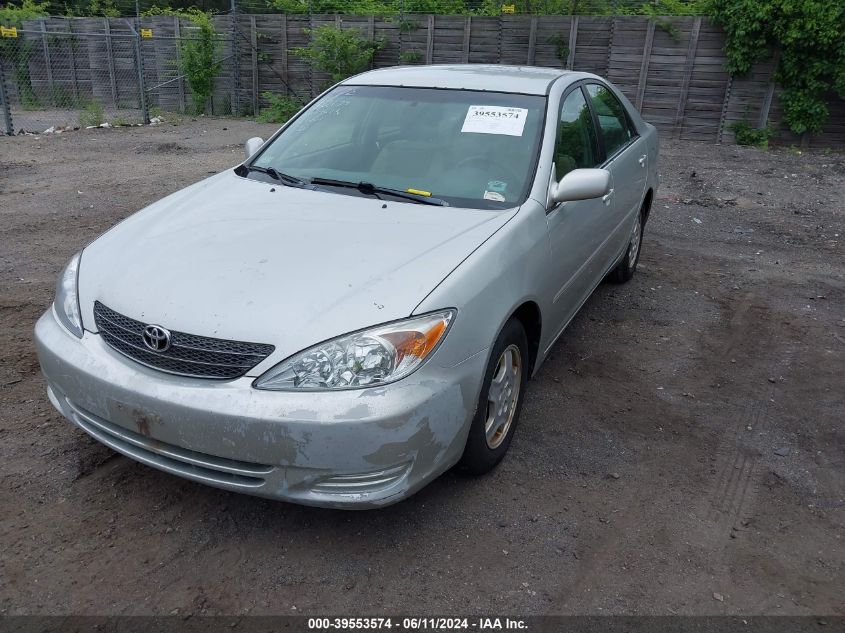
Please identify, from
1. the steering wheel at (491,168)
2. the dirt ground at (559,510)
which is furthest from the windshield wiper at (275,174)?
the dirt ground at (559,510)

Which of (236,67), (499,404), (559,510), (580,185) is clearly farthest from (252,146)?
(236,67)

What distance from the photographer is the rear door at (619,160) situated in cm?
466

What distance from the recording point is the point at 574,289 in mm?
4016

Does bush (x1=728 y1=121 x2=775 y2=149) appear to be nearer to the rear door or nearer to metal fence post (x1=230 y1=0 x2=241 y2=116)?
the rear door

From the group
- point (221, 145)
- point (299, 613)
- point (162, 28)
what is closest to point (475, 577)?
point (299, 613)

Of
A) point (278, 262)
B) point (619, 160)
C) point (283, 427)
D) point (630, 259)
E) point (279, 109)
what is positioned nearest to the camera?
point (283, 427)

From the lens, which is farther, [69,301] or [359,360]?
[69,301]

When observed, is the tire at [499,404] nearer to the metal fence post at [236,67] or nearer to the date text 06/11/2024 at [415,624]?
the date text 06/11/2024 at [415,624]

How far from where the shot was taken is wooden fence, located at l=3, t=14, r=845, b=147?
1330cm

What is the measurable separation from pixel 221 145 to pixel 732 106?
30.7ft

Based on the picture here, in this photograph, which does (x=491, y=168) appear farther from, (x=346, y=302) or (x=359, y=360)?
(x=359, y=360)

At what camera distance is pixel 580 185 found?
11.3ft

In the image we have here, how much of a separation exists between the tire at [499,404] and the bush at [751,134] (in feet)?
A: 38.7

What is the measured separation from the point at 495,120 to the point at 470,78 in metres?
0.48
